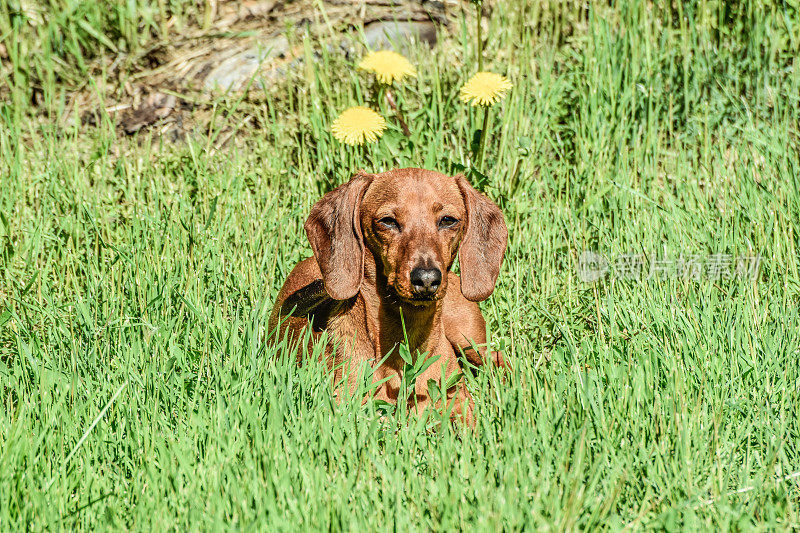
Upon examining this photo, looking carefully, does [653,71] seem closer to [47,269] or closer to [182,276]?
[182,276]

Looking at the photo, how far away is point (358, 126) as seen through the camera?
3.89m

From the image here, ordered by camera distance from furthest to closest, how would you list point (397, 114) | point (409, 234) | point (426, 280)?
point (397, 114), point (409, 234), point (426, 280)

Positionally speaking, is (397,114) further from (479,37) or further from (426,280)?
(426,280)

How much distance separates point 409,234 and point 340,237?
335 millimetres

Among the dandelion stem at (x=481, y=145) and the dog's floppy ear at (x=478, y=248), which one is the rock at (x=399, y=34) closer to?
the dandelion stem at (x=481, y=145)

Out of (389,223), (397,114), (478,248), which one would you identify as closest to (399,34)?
(397,114)

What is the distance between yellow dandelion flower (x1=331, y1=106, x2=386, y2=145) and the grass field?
325mm

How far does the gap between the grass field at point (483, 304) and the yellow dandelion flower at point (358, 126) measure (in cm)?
33

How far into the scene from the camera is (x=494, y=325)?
12.8ft

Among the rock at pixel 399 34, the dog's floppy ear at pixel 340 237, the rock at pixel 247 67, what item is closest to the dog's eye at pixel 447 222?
the dog's floppy ear at pixel 340 237

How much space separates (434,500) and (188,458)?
71cm

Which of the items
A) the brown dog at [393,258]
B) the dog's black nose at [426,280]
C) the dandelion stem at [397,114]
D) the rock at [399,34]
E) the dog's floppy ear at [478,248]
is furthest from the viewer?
the rock at [399,34]

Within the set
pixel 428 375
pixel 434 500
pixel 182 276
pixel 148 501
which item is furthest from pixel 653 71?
pixel 148 501

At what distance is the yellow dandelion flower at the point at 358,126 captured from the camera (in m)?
3.88
